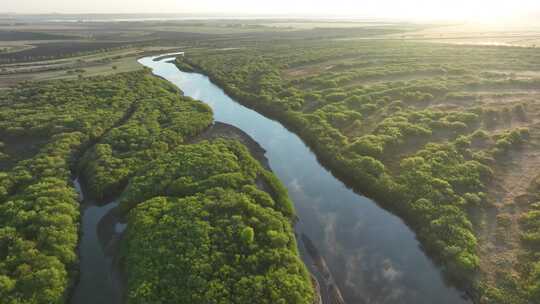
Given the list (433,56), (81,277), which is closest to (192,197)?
(81,277)

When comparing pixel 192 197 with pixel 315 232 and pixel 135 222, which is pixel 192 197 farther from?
pixel 315 232

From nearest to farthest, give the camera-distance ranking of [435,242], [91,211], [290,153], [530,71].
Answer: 1. [435,242]
2. [91,211]
3. [290,153]
4. [530,71]

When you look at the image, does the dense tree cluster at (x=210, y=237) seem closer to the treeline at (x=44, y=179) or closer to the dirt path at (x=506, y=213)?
the treeline at (x=44, y=179)

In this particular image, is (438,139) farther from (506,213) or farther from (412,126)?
(506,213)

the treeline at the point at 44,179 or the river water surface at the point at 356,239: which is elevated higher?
the treeline at the point at 44,179

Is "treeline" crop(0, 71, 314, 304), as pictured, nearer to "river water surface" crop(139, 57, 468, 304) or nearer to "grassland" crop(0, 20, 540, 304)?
"grassland" crop(0, 20, 540, 304)

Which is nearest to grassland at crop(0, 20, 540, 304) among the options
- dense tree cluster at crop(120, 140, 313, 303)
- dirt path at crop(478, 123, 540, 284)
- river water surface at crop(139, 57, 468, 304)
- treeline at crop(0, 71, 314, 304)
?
dirt path at crop(478, 123, 540, 284)

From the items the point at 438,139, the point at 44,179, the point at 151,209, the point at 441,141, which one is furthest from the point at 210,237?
the point at 438,139

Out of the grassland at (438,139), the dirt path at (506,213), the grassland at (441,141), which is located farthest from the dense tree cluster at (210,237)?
the dirt path at (506,213)
